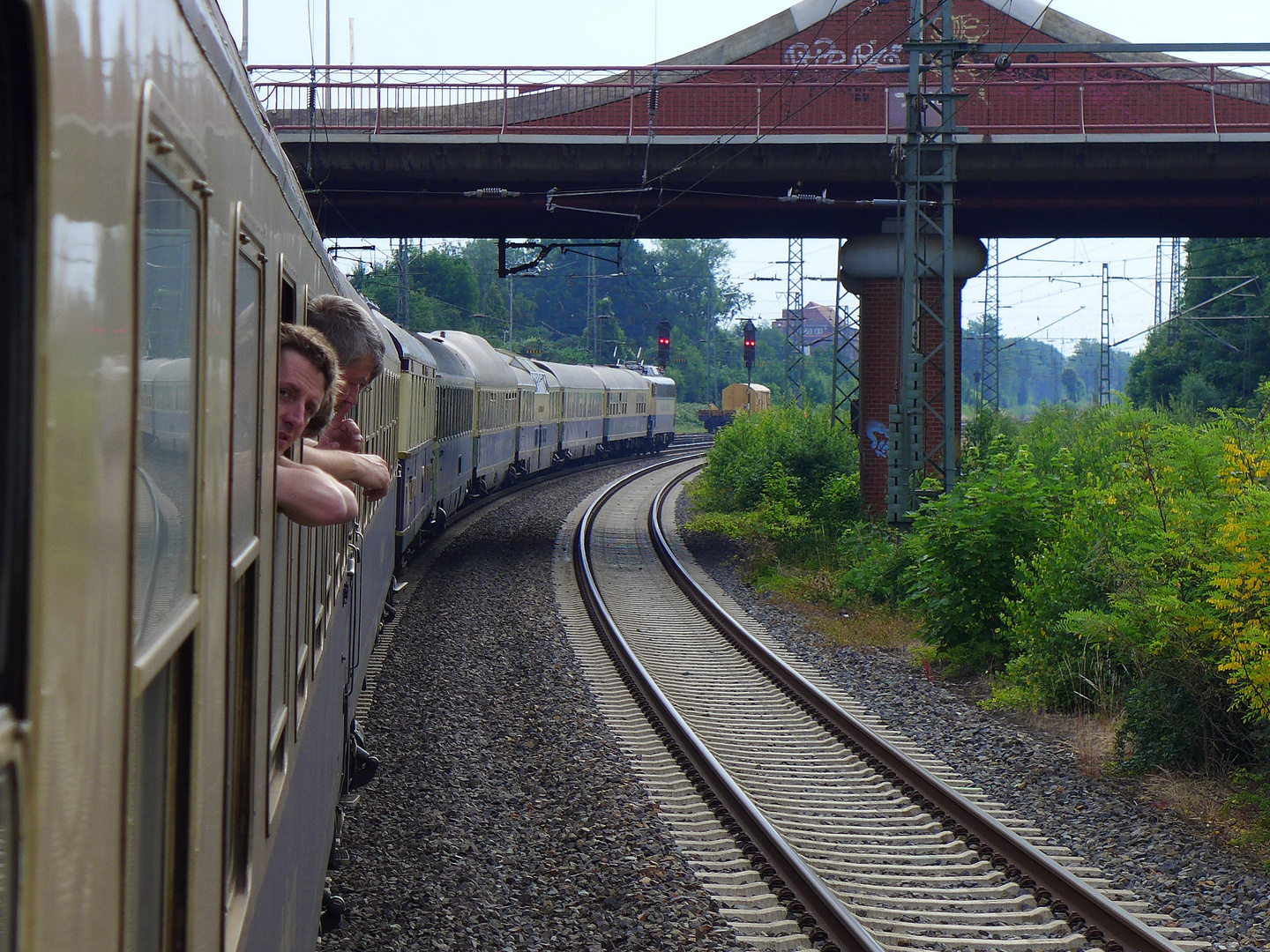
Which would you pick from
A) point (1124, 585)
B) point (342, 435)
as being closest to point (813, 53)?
point (1124, 585)

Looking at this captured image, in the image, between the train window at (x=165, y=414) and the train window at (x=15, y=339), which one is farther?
the train window at (x=165, y=414)

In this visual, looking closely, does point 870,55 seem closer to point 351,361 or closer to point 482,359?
point 482,359

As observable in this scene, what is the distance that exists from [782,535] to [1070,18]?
9739mm

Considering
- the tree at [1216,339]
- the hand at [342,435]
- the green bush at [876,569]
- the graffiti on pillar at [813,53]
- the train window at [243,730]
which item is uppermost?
the graffiti on pillar at [813,53]

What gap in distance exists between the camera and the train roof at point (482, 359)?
74.5 ft

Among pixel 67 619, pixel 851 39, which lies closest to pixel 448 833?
pixel 67 619

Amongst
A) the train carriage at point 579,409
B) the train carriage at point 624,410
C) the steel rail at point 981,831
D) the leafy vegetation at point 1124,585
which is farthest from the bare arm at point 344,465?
the train carriage at point 624,410

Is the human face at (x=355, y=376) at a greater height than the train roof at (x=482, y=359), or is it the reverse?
the train roof at (x=482, y=359)

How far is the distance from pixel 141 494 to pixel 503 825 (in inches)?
245

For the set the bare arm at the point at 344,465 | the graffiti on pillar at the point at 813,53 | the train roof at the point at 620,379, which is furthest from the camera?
the train roof at the point at 620,379

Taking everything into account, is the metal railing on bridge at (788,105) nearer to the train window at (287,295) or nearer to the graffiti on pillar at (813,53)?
the graffiti on pillar at (813,53)

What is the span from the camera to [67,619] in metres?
1.08

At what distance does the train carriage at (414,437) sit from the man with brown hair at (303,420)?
8691 mm

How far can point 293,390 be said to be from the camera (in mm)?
2969
